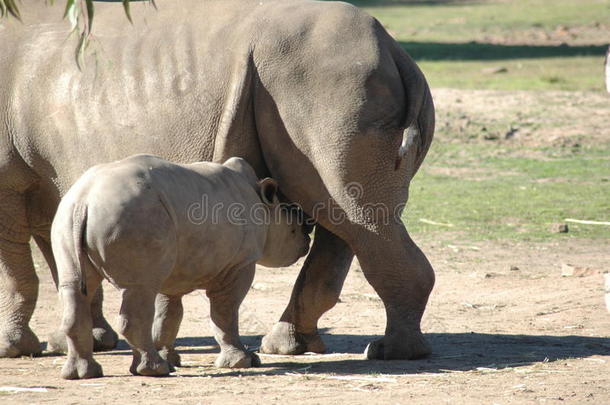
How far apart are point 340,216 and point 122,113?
137 cm

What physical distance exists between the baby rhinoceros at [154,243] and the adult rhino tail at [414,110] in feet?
2.53

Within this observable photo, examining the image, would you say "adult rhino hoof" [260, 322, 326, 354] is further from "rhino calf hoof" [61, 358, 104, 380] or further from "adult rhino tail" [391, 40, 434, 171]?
"rhino calf hoof" [61, 358, 104, 380]

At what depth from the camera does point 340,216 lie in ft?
22.7

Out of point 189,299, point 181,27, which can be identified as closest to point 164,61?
point 181,27

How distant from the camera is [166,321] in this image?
22.0 ft

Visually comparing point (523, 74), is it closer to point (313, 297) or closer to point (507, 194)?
point (507, 194)

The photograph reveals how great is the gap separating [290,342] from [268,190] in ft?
3.37

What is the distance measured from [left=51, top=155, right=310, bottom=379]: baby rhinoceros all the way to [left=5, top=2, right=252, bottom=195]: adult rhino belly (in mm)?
466

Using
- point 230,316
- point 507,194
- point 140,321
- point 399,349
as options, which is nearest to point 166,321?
point 230,316

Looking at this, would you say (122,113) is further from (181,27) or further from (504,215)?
(504,215)

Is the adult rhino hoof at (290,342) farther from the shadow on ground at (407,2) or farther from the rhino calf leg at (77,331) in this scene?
the shadow on ground at (407,2)

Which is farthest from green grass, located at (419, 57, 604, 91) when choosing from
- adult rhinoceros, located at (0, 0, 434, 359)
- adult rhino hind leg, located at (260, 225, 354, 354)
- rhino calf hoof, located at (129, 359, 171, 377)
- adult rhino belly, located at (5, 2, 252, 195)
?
rhino calf hoof, located at (129, 359, 171, 377)

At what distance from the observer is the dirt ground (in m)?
5.96
